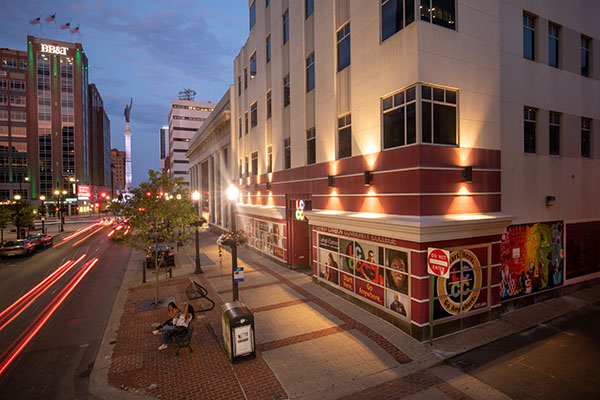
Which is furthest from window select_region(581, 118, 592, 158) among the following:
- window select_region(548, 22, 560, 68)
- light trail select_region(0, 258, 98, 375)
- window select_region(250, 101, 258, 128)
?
light trail select_region(0, 258, 98, 375)

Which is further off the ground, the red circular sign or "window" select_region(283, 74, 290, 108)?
"window" select_region(283, 74, 290, 108)

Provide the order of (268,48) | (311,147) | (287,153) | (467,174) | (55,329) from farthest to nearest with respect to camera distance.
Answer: (268,48) < (287,153) < (311,147) < (55,329) < (467,174)

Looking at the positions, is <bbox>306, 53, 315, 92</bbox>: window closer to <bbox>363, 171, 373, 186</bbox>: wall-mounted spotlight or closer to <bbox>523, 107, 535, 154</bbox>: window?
<bbox>363, 171, 373, 186</bbox>: wall-mounted spotlight

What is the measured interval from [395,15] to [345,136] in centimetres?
508

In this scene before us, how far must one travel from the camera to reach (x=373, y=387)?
7.19 m

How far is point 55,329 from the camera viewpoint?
10.9m

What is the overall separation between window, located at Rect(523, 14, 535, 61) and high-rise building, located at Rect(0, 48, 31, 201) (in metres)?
101

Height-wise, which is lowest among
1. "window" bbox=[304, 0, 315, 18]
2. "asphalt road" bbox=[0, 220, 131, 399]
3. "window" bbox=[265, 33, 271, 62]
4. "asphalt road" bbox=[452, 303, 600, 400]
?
"asphalt road" bbox=[0, 220, 131, 399]

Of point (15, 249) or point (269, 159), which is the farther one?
point (15, 249)

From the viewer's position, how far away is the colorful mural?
1163 cm

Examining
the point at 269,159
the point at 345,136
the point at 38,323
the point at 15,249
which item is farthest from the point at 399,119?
the point at 15,249

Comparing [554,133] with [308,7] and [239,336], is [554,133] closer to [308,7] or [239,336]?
[308,7]

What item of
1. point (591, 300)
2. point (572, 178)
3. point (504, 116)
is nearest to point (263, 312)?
point (504, 116)

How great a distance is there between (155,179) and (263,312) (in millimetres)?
8252
